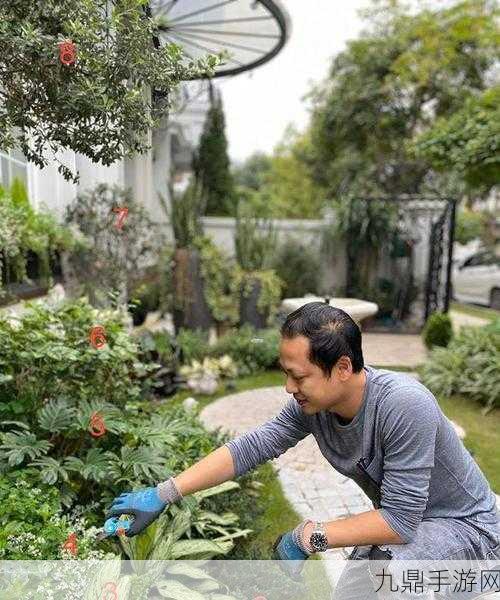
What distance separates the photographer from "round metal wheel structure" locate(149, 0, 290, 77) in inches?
184

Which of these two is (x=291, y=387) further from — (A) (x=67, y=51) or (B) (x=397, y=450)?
(A) (x=67, y=51)

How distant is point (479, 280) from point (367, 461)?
11263 millimetres

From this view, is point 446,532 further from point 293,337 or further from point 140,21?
point 140,21

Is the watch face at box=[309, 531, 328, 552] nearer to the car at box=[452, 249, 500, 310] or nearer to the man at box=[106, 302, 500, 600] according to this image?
the man at box=[106, 302, 500, 600]

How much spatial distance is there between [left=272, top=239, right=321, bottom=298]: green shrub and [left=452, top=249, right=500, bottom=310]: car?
4.55m

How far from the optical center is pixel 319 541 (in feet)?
4.69

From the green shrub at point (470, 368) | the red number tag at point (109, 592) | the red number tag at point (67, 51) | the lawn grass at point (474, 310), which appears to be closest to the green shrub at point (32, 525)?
the red number tag at point (109, 592)

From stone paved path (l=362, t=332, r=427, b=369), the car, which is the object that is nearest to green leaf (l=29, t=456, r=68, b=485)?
stone paved path (l=362, t=332, r=427, b=369)

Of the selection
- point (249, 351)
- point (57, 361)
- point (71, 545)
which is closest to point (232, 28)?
point (249, 351)

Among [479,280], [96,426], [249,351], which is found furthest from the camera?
[479,280]

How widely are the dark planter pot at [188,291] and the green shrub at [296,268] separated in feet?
8.48

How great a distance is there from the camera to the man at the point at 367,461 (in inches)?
55.4

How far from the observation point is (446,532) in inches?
59.7

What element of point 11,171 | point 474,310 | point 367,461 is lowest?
point 474,310
